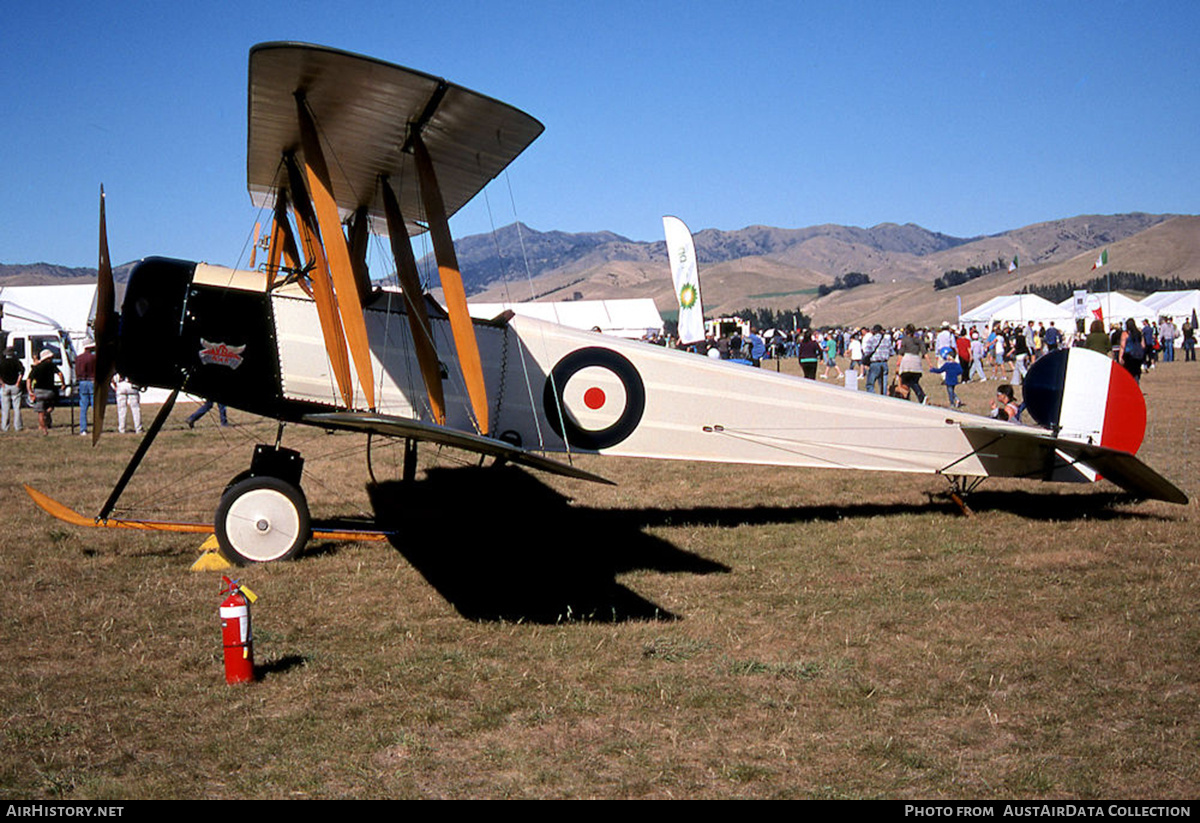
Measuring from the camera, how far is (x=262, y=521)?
7.32 meters

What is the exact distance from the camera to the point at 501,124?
6680 mm

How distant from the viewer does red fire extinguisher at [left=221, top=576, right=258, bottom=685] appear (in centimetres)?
477

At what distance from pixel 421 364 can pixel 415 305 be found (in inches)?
17.0

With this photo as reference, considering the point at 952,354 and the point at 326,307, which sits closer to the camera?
the point at 326,307

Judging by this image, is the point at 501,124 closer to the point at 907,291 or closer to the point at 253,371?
the point at 253,371

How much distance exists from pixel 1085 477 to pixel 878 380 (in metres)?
11.9

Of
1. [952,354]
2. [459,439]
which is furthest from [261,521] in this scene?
[952,354]

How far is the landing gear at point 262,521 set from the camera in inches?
286

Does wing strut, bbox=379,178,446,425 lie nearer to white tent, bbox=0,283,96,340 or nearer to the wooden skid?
the wooden skid

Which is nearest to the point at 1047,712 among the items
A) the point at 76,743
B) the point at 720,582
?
the point at 720,582

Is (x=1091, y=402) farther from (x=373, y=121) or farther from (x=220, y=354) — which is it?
(x=220, y=354)

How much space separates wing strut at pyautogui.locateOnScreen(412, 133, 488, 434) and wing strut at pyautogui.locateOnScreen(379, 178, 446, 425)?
45 centimetres

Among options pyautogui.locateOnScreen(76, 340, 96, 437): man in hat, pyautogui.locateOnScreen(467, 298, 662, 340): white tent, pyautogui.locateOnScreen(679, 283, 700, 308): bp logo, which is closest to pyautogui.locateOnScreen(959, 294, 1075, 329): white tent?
pyautogui.locateOnScreen(467, 298, 662, 340): white tent

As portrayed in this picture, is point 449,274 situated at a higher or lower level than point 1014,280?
lower
